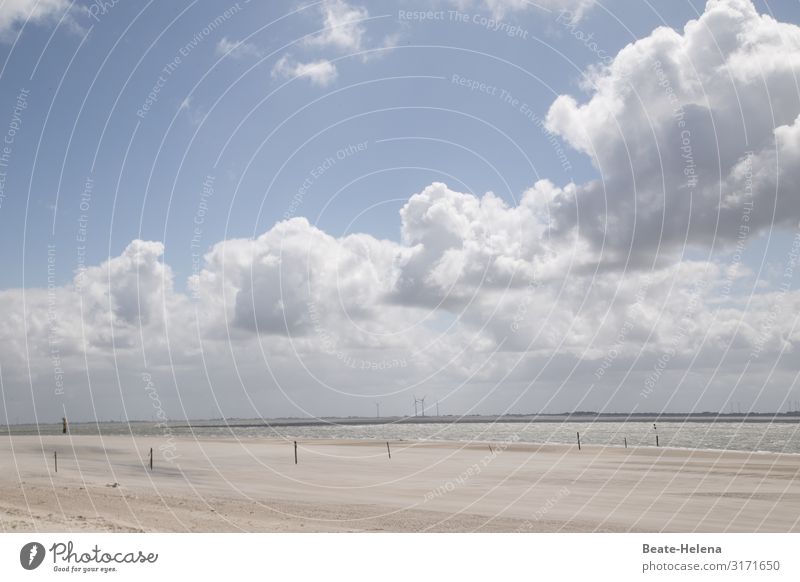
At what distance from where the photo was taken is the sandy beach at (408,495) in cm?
2830

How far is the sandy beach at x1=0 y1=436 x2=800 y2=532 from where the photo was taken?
28.3 metres

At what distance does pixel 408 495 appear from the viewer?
129 ft

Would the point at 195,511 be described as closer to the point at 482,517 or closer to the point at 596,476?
the point at 482,517

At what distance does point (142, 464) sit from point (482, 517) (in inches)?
1732

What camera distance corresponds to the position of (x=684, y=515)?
3183 cm

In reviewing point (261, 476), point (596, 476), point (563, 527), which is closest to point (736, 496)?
point (596, 476)

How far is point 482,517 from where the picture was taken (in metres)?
30.7

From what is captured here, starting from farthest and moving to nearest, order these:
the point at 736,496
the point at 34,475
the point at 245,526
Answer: the point at 34,475 < the point at 736,496 < the point at 245,526
